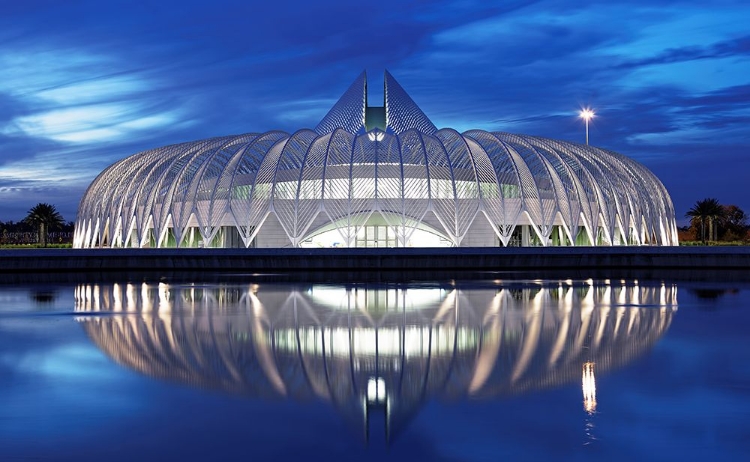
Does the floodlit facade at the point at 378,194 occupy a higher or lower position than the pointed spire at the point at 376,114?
lower

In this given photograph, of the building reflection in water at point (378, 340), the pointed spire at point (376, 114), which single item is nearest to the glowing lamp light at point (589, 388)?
the building reflection in water at point (378, 340)

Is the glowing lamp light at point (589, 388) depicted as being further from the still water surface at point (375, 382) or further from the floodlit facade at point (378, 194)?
the floodlit facade at point (378, 194)

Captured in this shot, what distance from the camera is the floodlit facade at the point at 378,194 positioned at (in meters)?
44.4

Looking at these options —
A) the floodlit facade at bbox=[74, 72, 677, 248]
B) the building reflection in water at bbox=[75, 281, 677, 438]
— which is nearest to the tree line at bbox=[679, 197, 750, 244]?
the floodlit facade at bbox=[74, 72, 677, 248]

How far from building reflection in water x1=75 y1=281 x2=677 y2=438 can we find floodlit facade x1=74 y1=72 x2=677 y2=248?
65.0 feet

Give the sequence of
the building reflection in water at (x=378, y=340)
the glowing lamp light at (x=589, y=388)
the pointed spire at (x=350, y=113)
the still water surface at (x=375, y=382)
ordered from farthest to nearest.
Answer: the pointed spire at (x=350, y=113) → the building reflection in water at (x=378, y=340) → the glowing lamp light at (x=589, y=388) → the still water surface at (x=375, y=382)

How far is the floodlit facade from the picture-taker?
44406 mm

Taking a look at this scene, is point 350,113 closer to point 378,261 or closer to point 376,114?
point 376,114

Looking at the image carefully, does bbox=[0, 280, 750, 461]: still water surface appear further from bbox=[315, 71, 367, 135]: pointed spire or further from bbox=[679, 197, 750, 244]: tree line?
bbox=[679, 197, 750, 244]: tree line

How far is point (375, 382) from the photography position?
1059 centimetres

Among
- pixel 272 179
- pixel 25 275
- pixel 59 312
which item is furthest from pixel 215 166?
pixel 59 312

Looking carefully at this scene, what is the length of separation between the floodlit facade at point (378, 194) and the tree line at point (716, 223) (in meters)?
27.6

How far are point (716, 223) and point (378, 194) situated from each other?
2103 inches

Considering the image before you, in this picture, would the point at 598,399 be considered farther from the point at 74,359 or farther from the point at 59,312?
the point at 59,312
